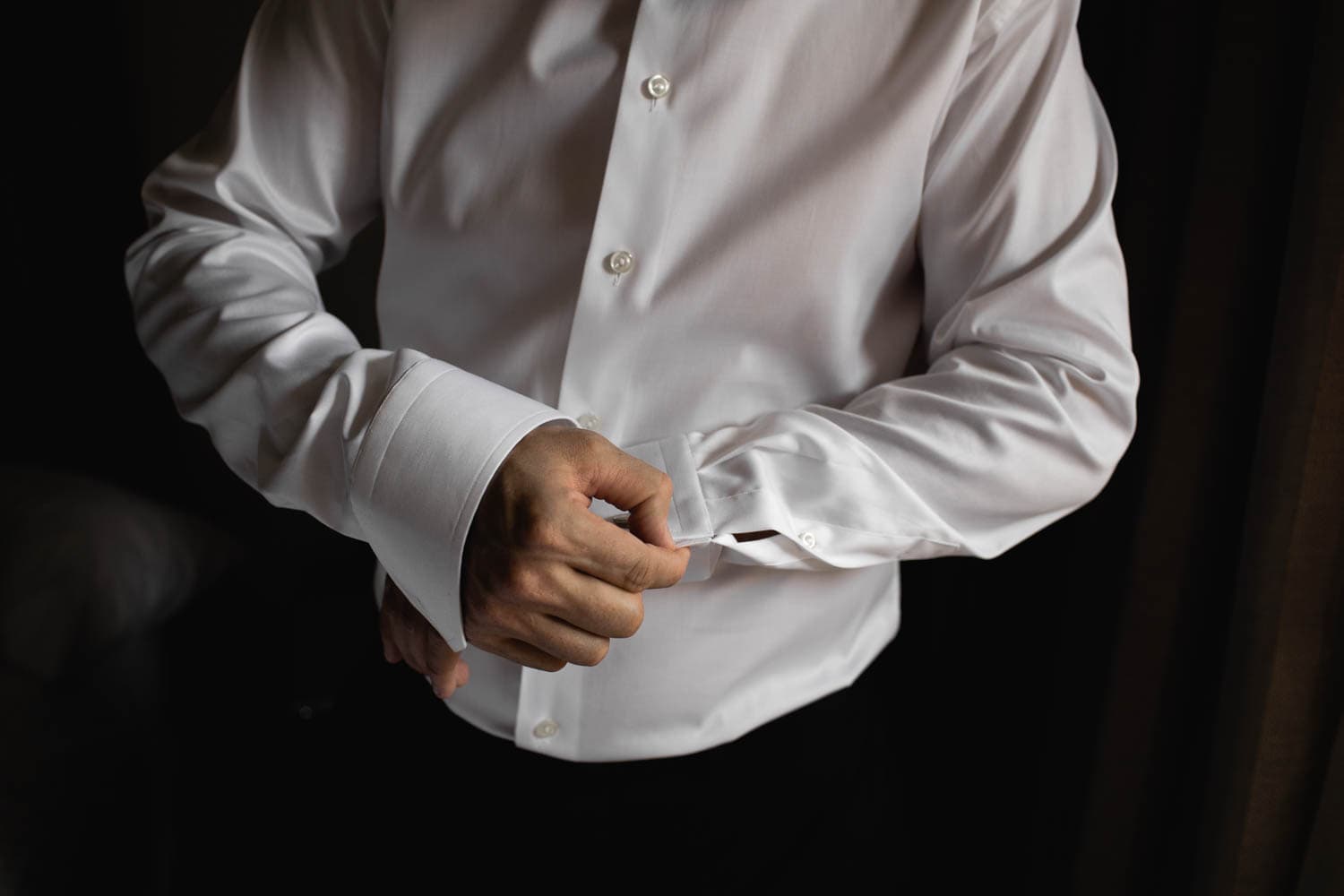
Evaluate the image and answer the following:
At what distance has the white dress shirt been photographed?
71 centimetres

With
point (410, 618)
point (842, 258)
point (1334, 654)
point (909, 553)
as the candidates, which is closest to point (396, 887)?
point (410, 618)

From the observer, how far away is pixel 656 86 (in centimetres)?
76

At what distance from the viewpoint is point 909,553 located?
756 mm

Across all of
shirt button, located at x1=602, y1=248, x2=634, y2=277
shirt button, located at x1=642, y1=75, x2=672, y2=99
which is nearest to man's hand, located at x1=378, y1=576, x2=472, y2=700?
shirt button, located at x1=602, y1=248, x2=634, y2=277

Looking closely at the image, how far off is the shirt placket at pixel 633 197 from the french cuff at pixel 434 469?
114 millimetres

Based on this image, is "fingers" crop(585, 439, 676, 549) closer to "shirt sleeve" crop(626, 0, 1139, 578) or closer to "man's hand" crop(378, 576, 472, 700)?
"shirt sleeve" crop(626, 0, 1139, 578)

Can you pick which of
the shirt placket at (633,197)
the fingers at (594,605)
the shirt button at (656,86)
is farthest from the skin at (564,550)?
the shirt button at (656,86)

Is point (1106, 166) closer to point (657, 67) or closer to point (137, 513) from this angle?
point (657, 67)

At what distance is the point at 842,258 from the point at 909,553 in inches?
9.1

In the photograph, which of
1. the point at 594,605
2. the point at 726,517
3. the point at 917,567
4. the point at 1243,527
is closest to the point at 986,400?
the point at 726,517

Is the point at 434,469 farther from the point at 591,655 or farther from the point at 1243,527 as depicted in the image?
the point at 1243,527

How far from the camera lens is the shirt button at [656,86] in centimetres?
76

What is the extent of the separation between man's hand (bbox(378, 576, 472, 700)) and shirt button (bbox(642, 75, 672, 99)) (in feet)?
1.38

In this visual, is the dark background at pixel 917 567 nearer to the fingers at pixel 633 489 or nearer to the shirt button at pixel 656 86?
the fingers at pixel 633 489
